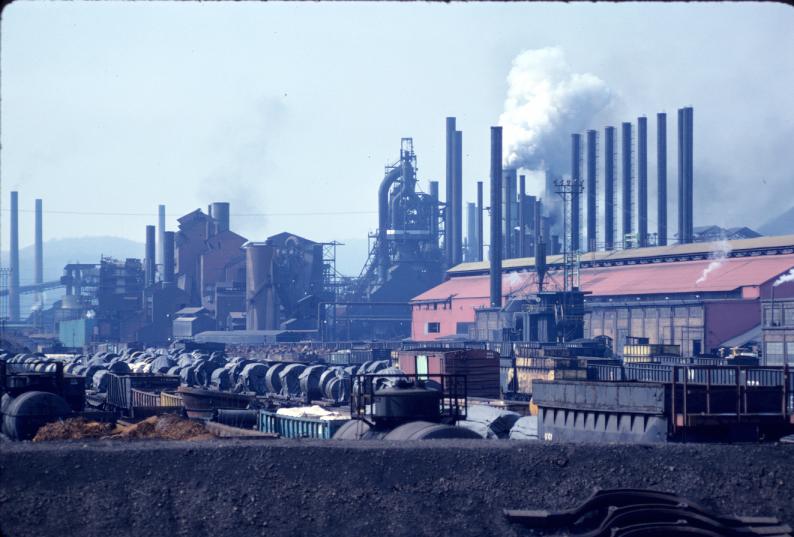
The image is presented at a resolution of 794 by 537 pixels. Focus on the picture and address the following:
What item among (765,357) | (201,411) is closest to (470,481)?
(201,411)

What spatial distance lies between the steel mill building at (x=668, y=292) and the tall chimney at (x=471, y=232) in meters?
55.9

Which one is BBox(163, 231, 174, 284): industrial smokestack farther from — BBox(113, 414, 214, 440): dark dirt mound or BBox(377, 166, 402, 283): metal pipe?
BBox(113, 414, 214, 440): dark dirt mound

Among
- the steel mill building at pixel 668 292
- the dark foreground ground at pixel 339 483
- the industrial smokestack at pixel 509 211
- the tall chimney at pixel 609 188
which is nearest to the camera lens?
the dark foreground ground at pixel 339 483

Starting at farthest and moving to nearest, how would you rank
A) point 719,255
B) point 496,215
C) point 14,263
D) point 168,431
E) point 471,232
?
point 471,232, point 14,263, point 496,215, point 719,255, point 168,431

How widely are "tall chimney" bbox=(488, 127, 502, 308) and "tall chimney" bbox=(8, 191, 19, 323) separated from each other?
8083 centimetres

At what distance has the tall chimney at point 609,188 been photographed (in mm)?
79375

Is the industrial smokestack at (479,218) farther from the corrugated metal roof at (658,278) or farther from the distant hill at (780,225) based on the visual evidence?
the distant hill at (780,225)

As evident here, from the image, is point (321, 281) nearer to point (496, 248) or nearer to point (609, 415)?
point (496, 248)

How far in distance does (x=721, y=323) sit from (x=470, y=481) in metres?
41.9

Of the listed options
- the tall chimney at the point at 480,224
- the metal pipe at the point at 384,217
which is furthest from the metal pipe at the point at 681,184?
the metal pipe at the point at 384,217

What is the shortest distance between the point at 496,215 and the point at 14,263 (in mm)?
82361

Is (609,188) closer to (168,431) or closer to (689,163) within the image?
(689,163)

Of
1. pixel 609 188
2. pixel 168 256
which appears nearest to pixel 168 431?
pixel 609 188

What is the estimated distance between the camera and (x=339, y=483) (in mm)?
14617
